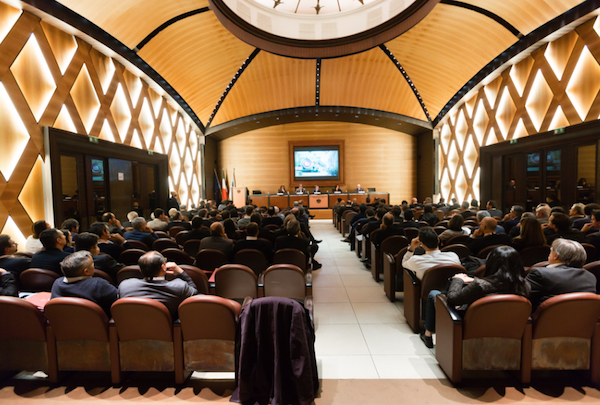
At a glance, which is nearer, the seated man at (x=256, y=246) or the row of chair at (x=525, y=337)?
the row of chair at (x=525, y=337)

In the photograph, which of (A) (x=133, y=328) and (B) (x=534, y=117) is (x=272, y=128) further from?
(A) (x=133, y=328)

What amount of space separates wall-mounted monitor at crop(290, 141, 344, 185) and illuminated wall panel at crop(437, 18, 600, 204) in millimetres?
5103

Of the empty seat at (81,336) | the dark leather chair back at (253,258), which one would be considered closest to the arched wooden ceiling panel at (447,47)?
the dark leather chair back at (253,258)

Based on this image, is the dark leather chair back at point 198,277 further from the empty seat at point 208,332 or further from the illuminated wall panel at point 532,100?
the illuminated wall panel at point 532,100

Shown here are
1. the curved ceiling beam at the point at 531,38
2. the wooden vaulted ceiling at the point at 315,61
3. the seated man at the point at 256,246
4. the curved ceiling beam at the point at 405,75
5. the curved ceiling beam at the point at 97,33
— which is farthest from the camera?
the curved ceiling beam at the point at 405,75

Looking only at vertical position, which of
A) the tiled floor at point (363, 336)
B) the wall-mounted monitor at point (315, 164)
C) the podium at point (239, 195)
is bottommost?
the tiled floor at point (363, 336)

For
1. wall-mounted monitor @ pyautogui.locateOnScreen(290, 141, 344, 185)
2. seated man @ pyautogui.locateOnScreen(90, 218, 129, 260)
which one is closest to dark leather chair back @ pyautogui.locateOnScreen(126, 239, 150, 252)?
seated man @ pyautogui.locateOnScreen(90, 218, 129, 260)

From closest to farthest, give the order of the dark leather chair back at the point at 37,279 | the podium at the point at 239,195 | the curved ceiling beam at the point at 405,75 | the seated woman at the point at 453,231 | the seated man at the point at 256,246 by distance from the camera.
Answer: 1. the dark leather chair back at the point at 37,279
2. the seated man at the point at 256,246
3. the seated woman at the point at 453,231
4. the curved ceiling beam at the point at 405,75
5. the podium at the point at 239,195

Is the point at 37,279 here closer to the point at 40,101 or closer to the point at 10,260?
the point at 10,260

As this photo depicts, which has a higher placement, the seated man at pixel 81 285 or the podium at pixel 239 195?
the podium at pixel 239 195

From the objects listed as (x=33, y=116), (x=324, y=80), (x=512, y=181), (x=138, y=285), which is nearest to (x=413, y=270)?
(x=138, y=285)

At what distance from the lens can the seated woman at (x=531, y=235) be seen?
3277mm

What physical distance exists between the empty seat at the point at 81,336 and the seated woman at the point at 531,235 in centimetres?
379

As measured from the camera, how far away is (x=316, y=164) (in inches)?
590
